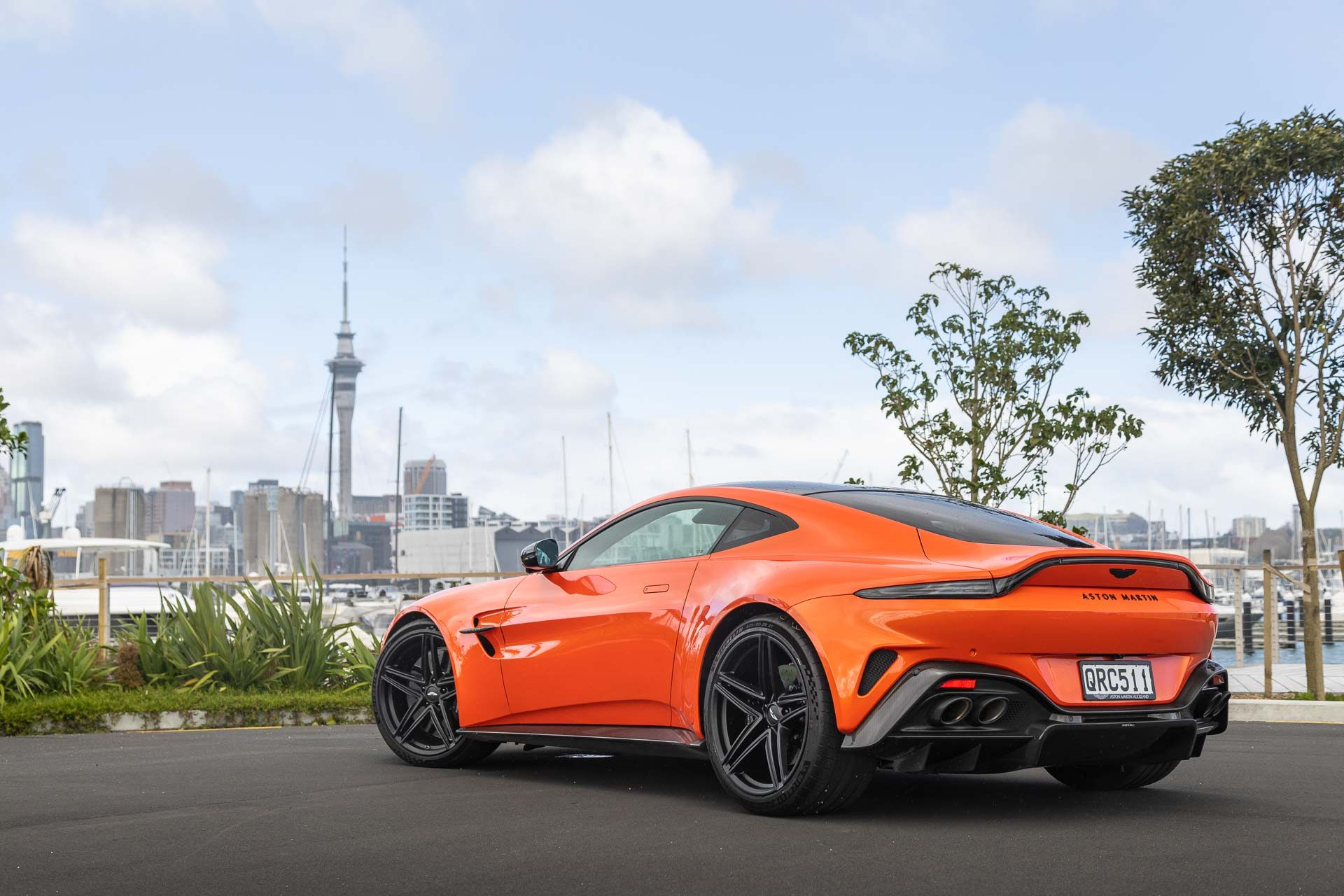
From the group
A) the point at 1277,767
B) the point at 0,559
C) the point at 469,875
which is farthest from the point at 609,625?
the point at 0,559

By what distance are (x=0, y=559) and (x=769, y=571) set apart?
8889mm

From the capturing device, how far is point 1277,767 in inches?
286

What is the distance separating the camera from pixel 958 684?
199 inches

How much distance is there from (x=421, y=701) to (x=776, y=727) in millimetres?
2646

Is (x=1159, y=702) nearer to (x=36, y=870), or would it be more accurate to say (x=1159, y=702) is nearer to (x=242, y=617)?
(x=36, y=870)

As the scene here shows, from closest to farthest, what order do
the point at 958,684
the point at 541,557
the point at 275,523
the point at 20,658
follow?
the point at 958,684 < the point at 541,557 < the point at 20,658 < the point at 275,523

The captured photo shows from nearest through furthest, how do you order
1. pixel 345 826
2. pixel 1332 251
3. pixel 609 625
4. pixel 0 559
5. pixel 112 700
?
pixel 345 826, pixel 609 625, pixel 112 700, pixel 0 559, pixel 1332 251

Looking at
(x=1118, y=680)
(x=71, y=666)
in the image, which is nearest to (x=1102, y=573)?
(x=1118, y=680)

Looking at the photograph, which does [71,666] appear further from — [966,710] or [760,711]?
[966,710]

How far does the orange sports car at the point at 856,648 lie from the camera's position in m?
5.09

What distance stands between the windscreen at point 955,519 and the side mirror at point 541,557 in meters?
1.48

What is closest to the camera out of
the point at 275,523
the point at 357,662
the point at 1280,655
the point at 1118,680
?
the point at 1118,680

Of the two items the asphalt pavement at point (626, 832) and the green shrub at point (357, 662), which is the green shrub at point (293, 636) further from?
the asphalt pavement at point (626, 832)

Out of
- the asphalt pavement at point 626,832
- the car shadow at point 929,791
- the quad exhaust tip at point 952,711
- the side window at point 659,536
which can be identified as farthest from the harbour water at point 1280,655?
the quad exhaust tip at point 952,711
